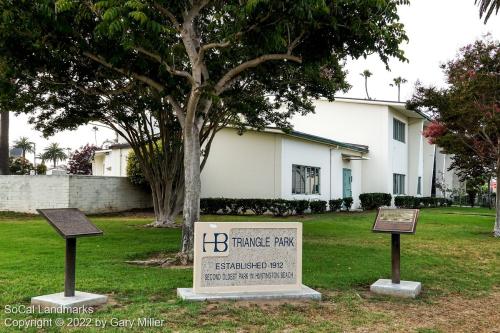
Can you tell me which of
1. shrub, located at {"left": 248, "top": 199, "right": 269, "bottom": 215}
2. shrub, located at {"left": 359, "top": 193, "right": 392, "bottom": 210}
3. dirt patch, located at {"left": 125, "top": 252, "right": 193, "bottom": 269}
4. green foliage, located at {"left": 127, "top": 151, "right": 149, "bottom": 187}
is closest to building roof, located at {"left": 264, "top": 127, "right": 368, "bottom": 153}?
shrub, located at {"left": 359, "top": 193, "right": 392, "bottom": 210}

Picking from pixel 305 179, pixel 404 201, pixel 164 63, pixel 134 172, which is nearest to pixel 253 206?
pixel 305 179

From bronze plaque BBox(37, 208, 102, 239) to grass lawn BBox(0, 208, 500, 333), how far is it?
988 mm

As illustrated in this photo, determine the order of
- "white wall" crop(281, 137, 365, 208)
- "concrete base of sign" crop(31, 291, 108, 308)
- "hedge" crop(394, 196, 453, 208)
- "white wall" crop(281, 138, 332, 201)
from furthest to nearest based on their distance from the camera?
"hedge" crop(394, 196, 453, 208) → "white wall" crop(281, 137, 365, 208) → "white wall" crop(281, 138, 332, 201) → "concrete base of sign" crop(31, 291, 108, 308)

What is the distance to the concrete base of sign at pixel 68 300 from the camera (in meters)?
6.36

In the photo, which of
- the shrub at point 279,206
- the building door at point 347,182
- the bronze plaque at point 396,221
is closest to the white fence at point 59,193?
the shrub at point 279,206

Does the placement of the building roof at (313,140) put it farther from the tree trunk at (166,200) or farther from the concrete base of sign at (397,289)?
the concrete base of sign at (397,289)

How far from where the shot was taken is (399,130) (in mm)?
32969

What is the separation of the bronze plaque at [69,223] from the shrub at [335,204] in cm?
1974

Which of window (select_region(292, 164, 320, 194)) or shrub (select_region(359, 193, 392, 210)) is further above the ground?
window (select_region(292, 164, 320, 194))

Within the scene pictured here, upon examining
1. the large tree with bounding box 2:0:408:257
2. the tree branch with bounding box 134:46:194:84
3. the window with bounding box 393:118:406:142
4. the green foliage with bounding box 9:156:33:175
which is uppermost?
the window with bounding box 393:118:406:142

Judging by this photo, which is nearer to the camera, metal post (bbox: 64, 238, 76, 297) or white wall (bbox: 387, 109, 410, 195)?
metal post (bbox: 64, 238, 76, 297)

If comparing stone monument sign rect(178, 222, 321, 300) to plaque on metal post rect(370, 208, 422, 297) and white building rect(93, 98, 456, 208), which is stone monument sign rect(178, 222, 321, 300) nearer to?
plaque on metal post rect(370, 208, 422, 297)

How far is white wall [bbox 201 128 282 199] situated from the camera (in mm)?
23094

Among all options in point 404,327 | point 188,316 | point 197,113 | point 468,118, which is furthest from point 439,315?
point 468,118
